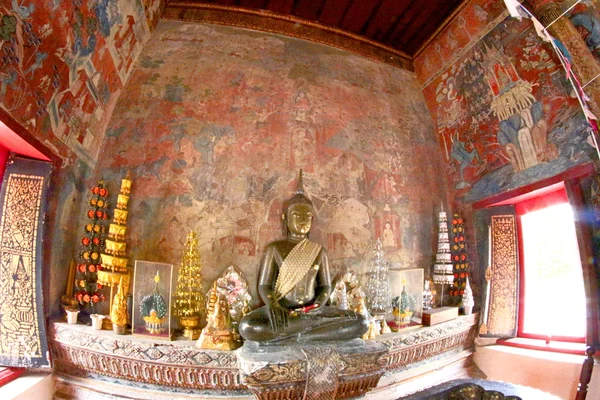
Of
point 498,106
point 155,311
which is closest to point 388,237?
point 498,106

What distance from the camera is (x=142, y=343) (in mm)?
4070

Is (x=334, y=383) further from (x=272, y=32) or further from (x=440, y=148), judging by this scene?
(x=272, y=32)

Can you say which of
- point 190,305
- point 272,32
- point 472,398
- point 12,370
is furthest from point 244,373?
point 272,32

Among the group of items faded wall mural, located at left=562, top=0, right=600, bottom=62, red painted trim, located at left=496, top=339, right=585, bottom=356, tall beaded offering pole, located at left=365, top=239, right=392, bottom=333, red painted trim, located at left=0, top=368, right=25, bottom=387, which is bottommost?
red painted trim, located at left=496, top=339, right=585, bottom=356

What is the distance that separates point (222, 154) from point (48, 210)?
226 centimetres

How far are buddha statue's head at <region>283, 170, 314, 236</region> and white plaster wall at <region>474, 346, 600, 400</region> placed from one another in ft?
12.2

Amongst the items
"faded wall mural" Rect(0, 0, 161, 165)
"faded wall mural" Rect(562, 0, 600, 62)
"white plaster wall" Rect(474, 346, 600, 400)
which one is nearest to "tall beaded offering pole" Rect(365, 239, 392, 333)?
"white plaster wall" Rect(474, 346, 600, 400)

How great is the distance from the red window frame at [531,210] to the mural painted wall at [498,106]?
520 mm

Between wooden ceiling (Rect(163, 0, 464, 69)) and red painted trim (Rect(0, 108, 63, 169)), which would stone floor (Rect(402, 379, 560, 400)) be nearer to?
red painted trim (Rect(0, 108, 63, 169))

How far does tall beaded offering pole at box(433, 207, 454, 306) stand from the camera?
5.67 m

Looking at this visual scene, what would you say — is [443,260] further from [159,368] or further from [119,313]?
[119,313]

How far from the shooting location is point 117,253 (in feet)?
14.3

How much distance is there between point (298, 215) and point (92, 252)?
2.75 m

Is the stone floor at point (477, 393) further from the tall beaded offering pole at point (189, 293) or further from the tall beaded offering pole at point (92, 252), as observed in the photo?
the tall beaded offering pole at point (92, 252)
